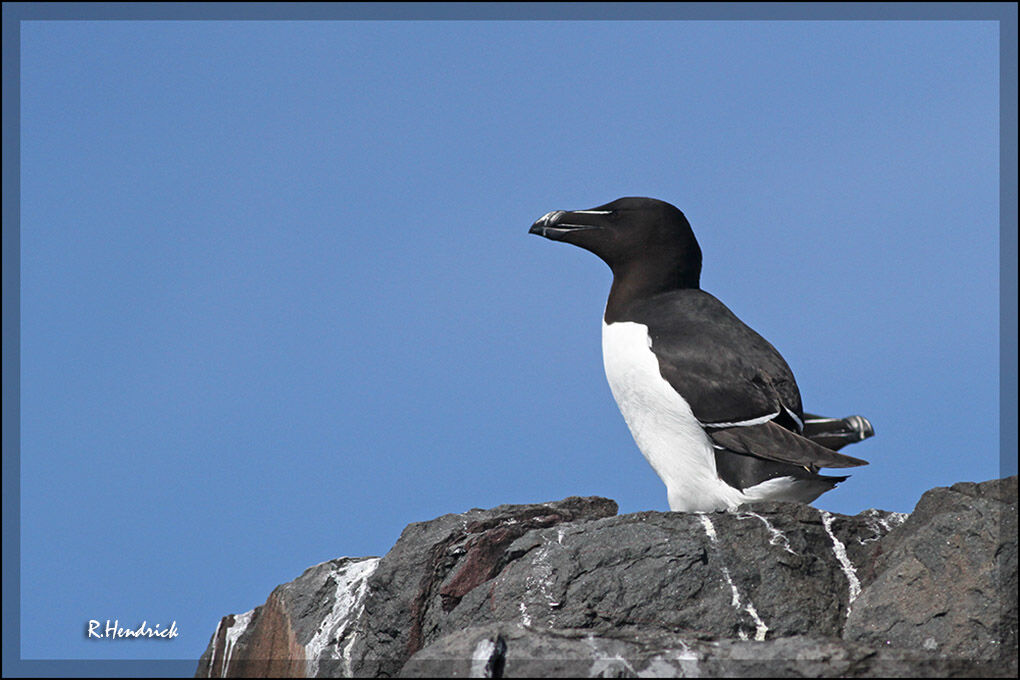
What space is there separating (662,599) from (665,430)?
141 cm

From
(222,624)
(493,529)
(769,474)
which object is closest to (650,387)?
(769,474)

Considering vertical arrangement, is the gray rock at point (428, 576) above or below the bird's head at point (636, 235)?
below

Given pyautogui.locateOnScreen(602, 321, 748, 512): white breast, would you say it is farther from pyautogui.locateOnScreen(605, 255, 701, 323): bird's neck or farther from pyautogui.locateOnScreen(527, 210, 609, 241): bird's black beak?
pyautogui.locateOnScreen(527, 210, 609, 241): bird's black beak

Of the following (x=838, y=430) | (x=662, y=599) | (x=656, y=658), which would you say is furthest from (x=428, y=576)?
(x=838, y=430)

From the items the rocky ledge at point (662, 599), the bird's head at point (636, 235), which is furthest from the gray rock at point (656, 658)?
the bird's head at point (636, 235)

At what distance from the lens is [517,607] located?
6320 mm

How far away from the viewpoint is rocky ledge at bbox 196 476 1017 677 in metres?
4.76

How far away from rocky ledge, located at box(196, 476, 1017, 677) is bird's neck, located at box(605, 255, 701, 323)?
1.52 meters

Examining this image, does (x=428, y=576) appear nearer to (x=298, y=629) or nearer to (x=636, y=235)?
(x=298, y=629)

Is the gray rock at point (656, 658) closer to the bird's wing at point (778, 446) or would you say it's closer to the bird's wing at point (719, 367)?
the bird's wing at point (778, 446)

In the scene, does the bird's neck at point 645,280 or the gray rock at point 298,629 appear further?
the bird's neck at point 645,280

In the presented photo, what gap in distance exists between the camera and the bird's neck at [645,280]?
7691mm

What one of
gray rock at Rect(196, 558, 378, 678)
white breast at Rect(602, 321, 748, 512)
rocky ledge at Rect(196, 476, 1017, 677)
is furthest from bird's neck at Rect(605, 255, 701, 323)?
gray rock at Rect(196, 558, 378, 678)

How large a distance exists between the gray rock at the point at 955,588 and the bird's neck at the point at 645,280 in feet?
8.18
